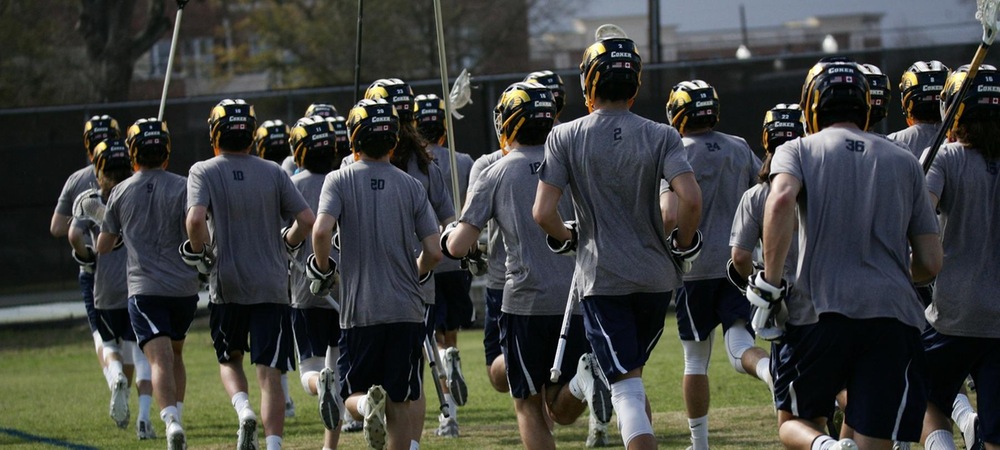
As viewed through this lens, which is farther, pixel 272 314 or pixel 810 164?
pixel 272 314

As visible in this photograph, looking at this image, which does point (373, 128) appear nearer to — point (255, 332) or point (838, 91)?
point (255, 332)

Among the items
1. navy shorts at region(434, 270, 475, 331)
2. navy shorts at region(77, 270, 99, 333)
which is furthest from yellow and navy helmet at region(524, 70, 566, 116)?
navy shorts at region(77, 270, 99, 333)

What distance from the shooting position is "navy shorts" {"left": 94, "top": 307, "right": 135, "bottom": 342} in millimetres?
11156

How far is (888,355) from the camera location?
5488 mm

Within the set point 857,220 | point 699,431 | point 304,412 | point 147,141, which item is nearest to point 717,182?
point 699,431

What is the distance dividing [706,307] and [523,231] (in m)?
1.79

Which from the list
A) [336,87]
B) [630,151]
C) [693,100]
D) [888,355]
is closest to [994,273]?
[888,355]

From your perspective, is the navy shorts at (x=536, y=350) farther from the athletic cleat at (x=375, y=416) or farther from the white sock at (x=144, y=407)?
the white sock at (x=144, y=407)

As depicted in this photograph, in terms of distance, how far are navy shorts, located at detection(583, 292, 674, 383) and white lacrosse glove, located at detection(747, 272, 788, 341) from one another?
0.90 m

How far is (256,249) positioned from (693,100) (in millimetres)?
2841

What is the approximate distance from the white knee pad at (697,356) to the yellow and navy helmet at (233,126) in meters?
2.98

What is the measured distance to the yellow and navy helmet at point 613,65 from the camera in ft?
21.4

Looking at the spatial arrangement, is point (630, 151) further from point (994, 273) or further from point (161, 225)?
point (161, 225)

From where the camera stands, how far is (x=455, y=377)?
9.84 meters
